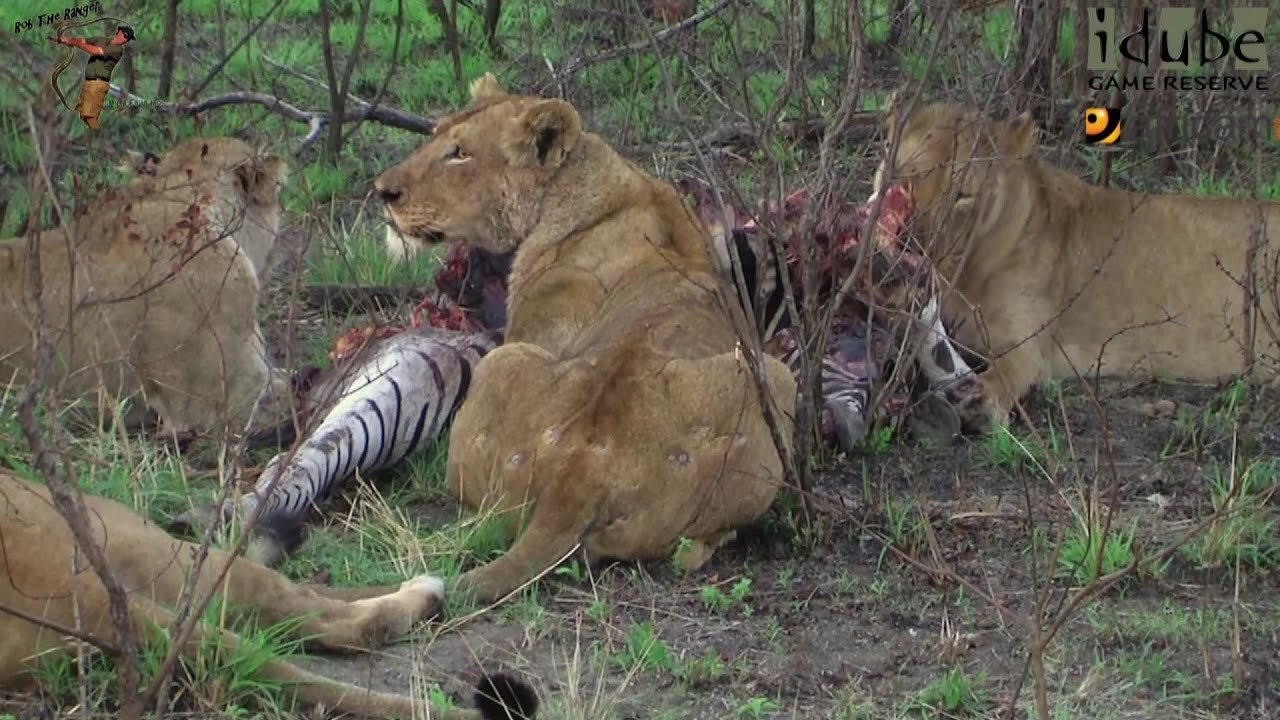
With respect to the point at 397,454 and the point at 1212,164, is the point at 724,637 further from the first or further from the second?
the point at 1212,164

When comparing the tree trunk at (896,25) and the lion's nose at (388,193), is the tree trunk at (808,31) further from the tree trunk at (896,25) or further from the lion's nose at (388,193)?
the lion's nose at (388,193)

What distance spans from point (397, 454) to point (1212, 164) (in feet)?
12.3

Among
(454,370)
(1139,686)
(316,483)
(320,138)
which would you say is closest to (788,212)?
(454,370)

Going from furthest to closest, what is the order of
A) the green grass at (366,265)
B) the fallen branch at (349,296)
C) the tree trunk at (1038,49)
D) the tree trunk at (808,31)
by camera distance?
the tree trunk at (808,31), the tree trunk at (1038,49), the green grass at (366,265), the fallen branch at (349,296)

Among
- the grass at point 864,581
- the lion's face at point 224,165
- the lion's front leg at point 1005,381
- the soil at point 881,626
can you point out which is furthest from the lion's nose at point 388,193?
the lion's front leg at point 1005,381

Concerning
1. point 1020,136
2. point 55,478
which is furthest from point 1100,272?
point 55,478

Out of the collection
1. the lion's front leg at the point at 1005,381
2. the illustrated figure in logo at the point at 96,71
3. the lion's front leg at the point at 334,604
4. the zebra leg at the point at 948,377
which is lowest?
the lion's front leg at the point at 1005,381

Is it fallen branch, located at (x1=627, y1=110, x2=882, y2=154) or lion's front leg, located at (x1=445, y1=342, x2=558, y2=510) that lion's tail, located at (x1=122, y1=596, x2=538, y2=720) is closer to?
lion's front leg, located at (x1=445, y1=342, x2=558, y2=510)

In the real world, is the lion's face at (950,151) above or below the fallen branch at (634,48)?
below

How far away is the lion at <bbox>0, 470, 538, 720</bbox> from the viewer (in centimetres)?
326

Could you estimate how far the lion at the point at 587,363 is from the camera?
13.9ft

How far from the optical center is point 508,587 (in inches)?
161

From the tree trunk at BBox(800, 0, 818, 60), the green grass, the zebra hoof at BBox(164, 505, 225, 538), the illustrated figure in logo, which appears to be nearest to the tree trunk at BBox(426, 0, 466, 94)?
the tree trunk at BBox(800, 0, 818, 60)

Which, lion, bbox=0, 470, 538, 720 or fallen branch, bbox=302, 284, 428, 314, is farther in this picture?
fallen branch, bbox=302, 284, 428, 314
